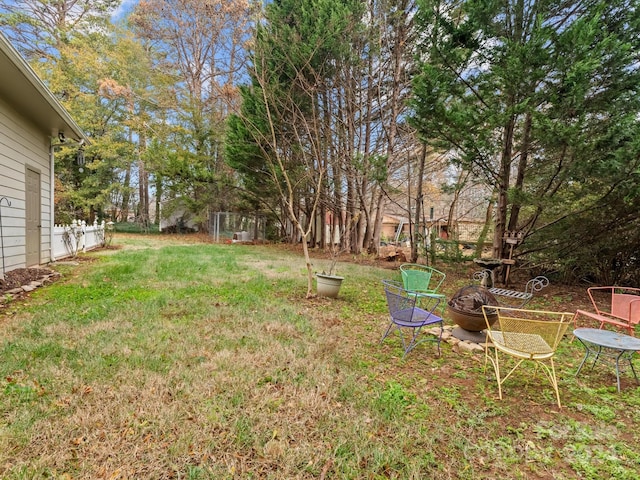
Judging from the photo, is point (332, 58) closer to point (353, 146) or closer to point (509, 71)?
point (353, 146)

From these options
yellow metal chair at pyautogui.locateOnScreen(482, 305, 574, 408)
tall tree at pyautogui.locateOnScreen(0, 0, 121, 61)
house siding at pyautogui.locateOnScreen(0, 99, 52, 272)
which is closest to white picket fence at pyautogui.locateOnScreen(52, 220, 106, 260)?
house siding at pyautogui.locateOnScreen(0, 99, 52, 272)

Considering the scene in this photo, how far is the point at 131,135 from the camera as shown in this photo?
18719mm

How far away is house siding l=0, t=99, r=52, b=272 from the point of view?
5176 mm

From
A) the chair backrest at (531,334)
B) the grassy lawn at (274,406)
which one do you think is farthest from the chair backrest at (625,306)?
the chair backrest at (531,334)

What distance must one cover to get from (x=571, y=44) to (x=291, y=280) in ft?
20.4

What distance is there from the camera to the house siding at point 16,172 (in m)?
5.18

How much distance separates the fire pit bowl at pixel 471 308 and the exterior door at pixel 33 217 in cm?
775

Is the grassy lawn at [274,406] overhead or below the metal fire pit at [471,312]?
below

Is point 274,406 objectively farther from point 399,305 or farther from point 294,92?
point 294,92

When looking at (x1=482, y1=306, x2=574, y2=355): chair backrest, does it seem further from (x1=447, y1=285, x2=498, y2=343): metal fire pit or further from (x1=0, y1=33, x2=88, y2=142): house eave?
(x1=0, y1=33, x2=88, y2=142): house eave

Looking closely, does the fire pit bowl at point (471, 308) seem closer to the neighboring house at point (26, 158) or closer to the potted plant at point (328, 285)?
the potted plant at point (328, 285)

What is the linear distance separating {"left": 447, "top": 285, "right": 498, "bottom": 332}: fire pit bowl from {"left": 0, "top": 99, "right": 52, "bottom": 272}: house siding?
6.90 meters

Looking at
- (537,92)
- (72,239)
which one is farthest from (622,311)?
(72,239)

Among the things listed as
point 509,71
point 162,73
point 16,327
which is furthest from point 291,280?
point 162,73
